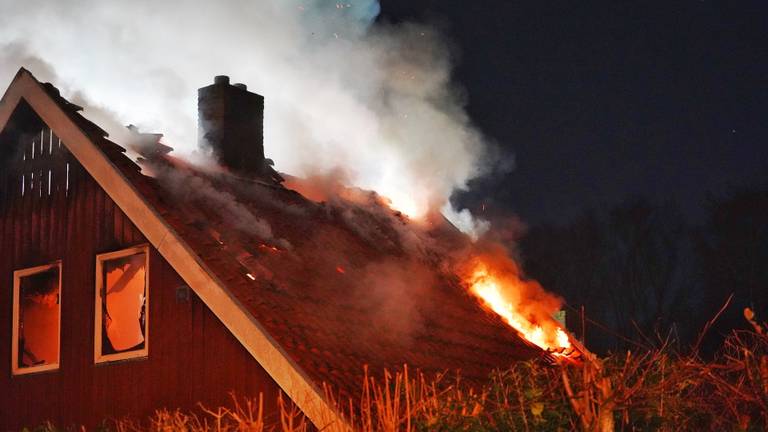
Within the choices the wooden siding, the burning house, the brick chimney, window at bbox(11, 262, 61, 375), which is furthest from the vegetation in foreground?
the brick chimney

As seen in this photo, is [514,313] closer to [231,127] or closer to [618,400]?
[231,127]

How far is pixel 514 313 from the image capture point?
1521 cm

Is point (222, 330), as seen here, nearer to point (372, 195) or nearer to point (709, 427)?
point (709, 427)

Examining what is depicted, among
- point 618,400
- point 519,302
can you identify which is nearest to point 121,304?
point 519,302

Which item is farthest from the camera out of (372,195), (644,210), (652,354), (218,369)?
(644,210)

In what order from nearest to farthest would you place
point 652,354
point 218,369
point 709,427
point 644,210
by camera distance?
point 652,354
point 709,427
point 218,369
point 644,210

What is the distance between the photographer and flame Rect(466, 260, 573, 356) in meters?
14.9

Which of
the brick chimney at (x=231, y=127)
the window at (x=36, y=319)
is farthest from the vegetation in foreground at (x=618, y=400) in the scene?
the brick chimney at (x=231, y=127)

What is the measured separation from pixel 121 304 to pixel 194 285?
3682 millimetres

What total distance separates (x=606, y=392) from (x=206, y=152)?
9.33 meters

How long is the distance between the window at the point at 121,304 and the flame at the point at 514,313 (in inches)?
186

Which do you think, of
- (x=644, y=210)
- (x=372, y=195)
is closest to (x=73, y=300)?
(x=372, y=195)

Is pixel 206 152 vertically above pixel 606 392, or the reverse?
pixel 206 152

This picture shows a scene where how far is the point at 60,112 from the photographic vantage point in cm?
1199
